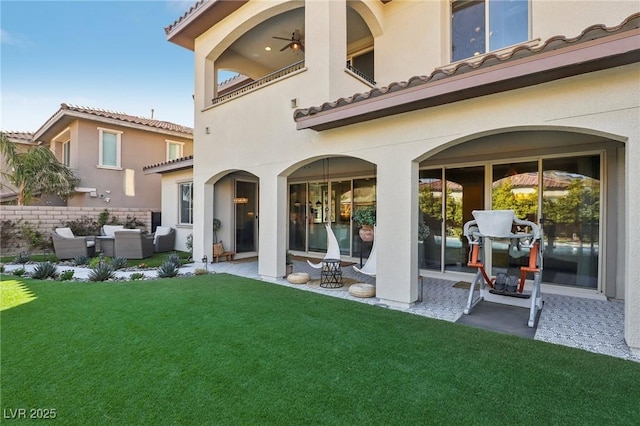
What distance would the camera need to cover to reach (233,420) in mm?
2580

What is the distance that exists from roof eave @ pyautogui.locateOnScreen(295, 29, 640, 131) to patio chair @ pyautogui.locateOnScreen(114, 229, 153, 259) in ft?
28.9

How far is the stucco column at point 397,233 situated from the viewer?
18.5ft

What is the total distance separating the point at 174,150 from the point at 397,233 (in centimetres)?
1668

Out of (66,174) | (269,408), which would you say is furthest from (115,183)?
(269,408)

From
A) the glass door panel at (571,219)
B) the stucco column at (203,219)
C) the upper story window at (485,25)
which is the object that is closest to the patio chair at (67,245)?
the stucco column at (203,219)

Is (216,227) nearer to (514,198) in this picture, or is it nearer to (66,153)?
(514,198)

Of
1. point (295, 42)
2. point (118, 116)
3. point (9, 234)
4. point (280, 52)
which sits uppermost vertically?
point (280, 52)

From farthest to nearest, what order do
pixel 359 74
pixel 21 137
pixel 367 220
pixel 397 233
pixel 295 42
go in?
1. pixel 21 137
2. pixel 295 42
3. pixel 359 74
4. pixel 367 220
5. pixel 397 233

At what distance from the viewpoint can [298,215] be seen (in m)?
12.8

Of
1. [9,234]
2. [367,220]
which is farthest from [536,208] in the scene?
[9,234]

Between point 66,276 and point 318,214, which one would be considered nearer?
point 66,276

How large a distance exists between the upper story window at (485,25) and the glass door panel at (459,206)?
3.06m

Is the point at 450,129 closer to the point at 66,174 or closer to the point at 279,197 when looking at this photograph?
the point at 279,197

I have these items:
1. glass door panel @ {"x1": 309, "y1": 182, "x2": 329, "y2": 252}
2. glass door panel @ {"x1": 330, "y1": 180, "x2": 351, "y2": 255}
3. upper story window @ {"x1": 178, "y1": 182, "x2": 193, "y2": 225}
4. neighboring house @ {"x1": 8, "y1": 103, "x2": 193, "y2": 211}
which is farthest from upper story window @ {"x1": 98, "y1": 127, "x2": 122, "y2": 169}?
glass door panel @ {"x1": 330, "y1": 180, "x2": 351, "y2": 255}
